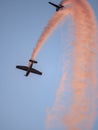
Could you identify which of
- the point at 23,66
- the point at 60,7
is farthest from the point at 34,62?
the point at 60,7

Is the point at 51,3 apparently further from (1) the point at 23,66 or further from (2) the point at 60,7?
(1) the point at 23,66

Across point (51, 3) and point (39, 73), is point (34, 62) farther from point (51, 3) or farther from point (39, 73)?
point (51, 3)

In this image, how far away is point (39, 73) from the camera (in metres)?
64.0

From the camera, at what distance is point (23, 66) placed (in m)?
62.1

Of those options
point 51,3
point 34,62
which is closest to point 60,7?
point 51,3

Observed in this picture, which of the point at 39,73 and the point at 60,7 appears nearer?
the point at 60,7

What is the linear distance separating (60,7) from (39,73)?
14715 mm

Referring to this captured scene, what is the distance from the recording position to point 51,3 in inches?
2432

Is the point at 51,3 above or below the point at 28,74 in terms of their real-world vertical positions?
above

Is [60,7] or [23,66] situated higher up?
[60,7]

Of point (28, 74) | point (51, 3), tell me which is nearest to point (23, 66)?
point (28, 74)

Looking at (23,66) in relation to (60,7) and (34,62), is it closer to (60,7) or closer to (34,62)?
(34,62)

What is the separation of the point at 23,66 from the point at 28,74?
77.1 inches

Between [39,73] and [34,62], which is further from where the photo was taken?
[39,73]
